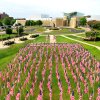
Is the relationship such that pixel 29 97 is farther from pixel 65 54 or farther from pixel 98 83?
pixel 65 54

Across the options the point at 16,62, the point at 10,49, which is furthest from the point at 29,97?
the point at 10,49

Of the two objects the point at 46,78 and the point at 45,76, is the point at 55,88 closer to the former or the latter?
the point at 46,78

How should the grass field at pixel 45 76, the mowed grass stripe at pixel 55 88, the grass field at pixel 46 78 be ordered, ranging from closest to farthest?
the mowed grass stripe at pixel 55 88, the grass field at pixel 46 78, the grass field at pixel 45 76

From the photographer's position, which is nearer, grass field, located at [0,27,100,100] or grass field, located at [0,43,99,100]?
grass field, located at [0,43,99,100]

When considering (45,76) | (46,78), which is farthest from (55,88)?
(45,76)

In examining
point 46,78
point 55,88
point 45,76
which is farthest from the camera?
point 45,76

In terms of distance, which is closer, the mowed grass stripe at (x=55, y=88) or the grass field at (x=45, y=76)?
the mowed grass stripe at (x=55, y=88)

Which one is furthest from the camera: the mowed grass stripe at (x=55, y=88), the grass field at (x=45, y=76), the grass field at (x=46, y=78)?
the grass field at (x=45, y=76)

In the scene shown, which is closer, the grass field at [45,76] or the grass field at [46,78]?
the grass field at [46,78]

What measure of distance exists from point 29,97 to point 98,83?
793cm

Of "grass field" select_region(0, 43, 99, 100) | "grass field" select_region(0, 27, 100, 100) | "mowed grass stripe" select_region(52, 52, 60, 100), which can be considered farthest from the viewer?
"grass field" select_region(0, 27, 100, 100)

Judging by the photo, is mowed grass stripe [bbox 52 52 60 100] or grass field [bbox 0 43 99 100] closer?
mowed grass stripe [bbox 52 52 60 100]

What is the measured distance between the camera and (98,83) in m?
31.0

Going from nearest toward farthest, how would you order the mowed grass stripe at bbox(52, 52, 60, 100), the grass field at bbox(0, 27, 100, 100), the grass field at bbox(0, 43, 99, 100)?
the mowed grass stripe at bbox(52, 52, 60, 100) < the grass field at bbox(0, 43, 99, 100) < the grass field at bbox(0, 27, 100, 100)
